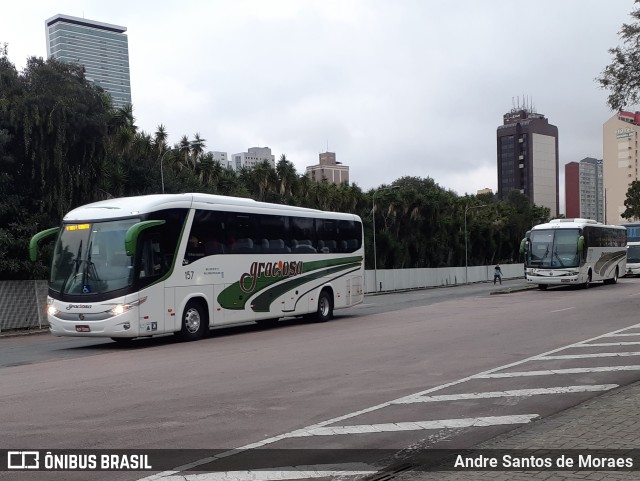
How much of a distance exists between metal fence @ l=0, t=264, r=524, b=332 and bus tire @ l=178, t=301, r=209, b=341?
1217 cm

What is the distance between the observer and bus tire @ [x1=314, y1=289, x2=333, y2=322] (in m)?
24.1

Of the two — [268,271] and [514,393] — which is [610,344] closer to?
[514,393]

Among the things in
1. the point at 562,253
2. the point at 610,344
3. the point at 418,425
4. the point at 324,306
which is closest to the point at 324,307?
the point at 324,306

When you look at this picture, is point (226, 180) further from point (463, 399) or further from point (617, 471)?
point (617, 471)

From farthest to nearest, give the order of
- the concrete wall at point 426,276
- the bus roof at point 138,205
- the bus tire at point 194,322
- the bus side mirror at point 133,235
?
the concrete wall at point 426,276 < the bus tire at point 194,322 < the bus roof at point 138,205 < the bus side mirror at point 133,235

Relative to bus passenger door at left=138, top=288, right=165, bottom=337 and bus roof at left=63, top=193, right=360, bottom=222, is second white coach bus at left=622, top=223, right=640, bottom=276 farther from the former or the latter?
bus passenger door at left=138, top=288, right=165, bottom=337

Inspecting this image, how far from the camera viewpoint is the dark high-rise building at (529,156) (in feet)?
590

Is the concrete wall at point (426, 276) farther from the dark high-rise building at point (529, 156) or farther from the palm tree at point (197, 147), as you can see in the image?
the dark high-rise building at point (529, 156)

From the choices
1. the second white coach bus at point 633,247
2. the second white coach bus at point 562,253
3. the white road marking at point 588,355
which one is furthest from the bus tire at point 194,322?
the second white coach bus at point 633,247

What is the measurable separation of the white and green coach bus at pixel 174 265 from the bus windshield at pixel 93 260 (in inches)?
0.9

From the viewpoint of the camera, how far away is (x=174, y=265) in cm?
1786

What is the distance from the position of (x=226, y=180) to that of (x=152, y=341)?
35416mm

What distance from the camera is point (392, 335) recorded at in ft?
58.5

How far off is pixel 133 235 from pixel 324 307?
9.37 meters
